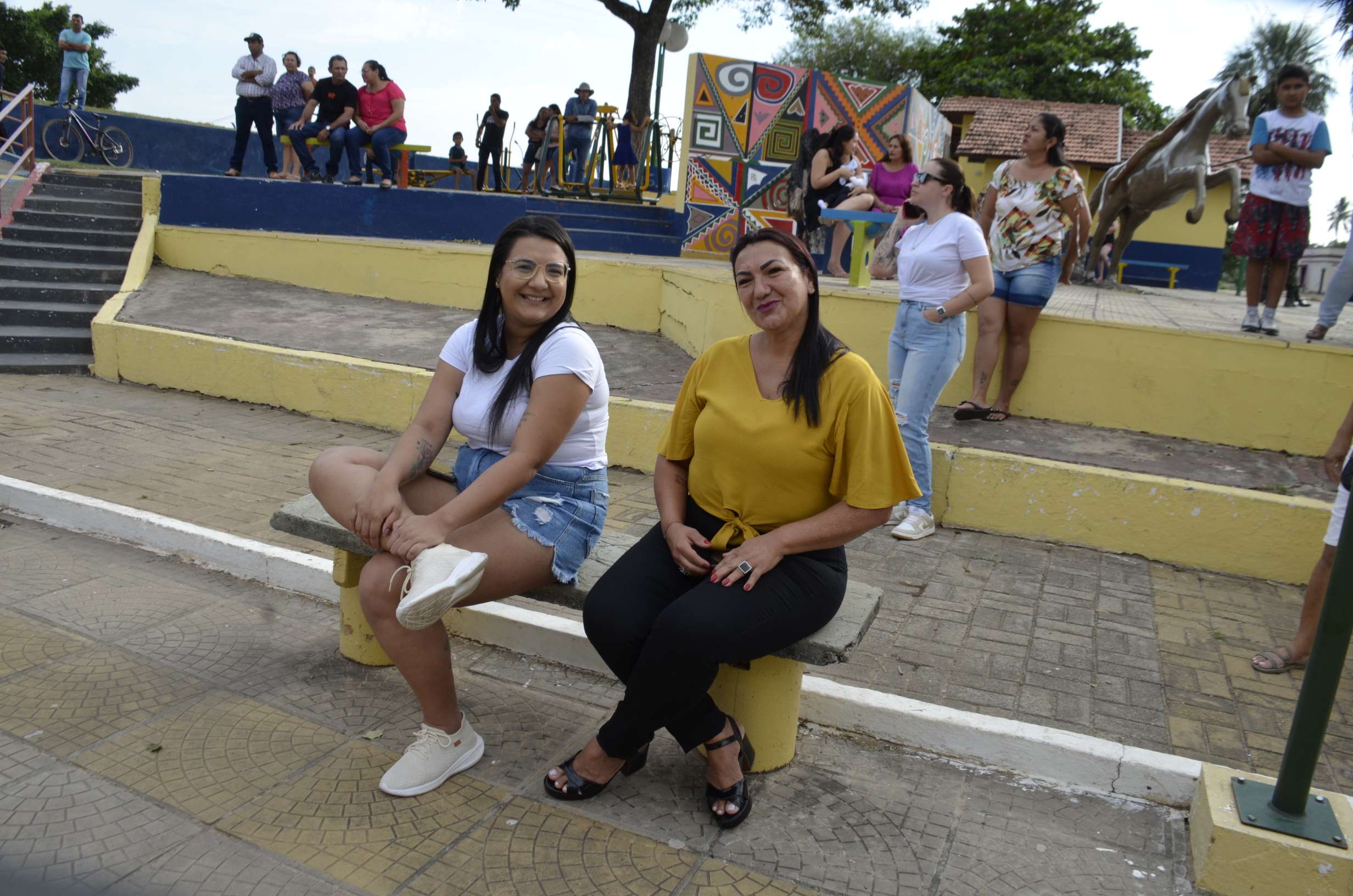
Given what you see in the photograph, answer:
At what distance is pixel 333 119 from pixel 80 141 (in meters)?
6.21

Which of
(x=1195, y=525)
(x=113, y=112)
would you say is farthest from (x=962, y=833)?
(x=113, y=112)

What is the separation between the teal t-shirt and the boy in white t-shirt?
Answer: 54.3 feet

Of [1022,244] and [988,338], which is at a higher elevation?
[1022,244]

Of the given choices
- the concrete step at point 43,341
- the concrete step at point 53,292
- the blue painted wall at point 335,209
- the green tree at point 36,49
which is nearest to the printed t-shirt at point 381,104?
the blue painted wall at point 335,209

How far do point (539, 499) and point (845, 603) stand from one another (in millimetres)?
991

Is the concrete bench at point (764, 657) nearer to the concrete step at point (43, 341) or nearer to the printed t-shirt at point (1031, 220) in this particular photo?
the printed t-shirt at point (1031, 220)

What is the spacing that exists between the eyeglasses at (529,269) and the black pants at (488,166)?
12.8m

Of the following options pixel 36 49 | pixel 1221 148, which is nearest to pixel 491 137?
pixel 36 49

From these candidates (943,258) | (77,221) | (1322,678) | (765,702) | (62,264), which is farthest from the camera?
(77,221)

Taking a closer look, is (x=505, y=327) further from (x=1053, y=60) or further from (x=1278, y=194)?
(x=1053, y=60)

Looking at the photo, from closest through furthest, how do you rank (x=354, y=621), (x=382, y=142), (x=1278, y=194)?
(x=354, y=621)
(x=1278, y=194)
(x=382, y=142)

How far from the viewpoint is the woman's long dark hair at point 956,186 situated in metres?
4.64

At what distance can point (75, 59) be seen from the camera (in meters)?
15.5

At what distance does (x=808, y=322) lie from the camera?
8.96 feet
